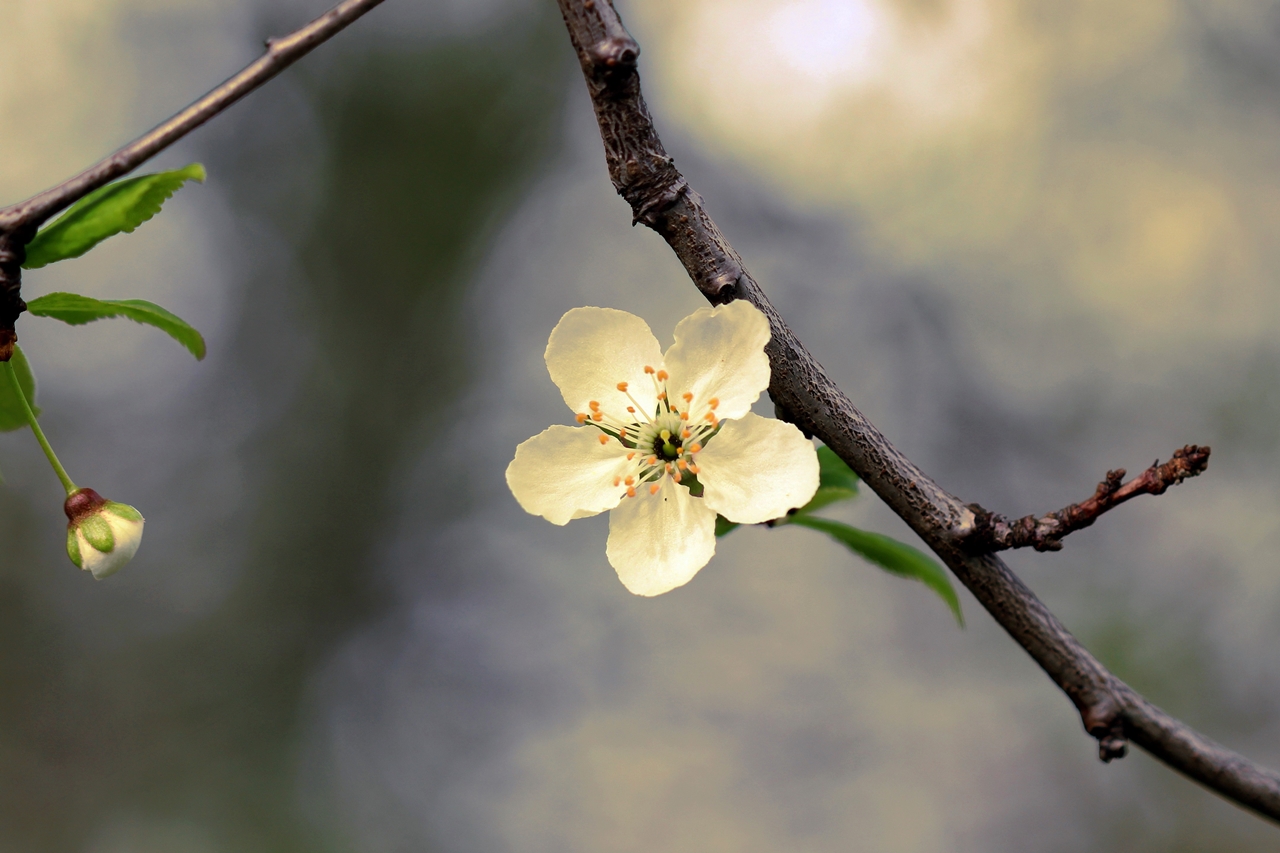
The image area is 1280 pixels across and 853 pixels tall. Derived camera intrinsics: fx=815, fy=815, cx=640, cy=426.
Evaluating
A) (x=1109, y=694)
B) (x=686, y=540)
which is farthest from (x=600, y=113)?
(x=1109, y=694)

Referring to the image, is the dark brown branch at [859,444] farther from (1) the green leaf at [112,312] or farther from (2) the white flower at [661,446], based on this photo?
(1) the green leaf at [112,312]

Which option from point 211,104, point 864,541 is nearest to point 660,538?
point 864,541

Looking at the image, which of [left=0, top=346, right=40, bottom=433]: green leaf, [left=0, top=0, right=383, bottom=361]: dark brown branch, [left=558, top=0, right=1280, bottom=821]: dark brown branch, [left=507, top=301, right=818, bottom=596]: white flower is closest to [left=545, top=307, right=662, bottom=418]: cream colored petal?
[left=507, top=301, right=818, bottom=596]: white flower

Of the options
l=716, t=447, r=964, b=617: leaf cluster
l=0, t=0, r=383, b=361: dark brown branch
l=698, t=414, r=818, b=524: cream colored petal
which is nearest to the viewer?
l=0, t=0, r=383, b=361: dark brown branch

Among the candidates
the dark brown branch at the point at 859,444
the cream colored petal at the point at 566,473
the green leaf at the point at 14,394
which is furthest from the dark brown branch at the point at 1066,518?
the green leaf at the point at 14,394

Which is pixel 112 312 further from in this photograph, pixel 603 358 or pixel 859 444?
pixel 859 444

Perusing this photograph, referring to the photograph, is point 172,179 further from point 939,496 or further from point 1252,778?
point 1252,778

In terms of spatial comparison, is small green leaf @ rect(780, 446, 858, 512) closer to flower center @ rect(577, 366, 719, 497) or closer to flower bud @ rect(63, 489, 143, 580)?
flower center @ rect(577, 366, 719, 497)
